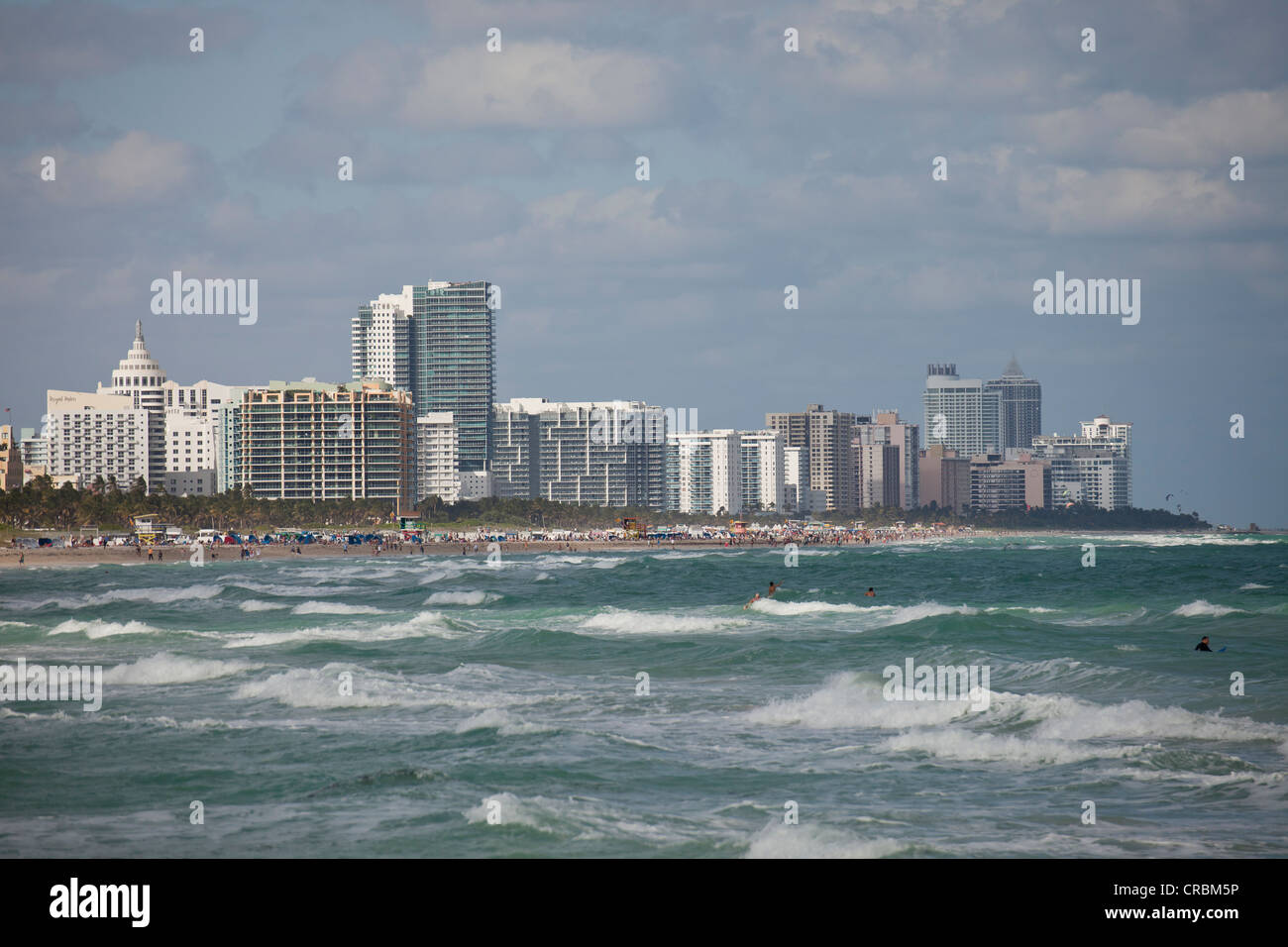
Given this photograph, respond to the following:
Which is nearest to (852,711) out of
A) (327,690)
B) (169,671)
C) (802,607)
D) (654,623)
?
(327,690)

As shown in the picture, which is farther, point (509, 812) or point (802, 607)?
point (802, 607)

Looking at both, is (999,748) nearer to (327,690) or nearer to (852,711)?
(852,711)

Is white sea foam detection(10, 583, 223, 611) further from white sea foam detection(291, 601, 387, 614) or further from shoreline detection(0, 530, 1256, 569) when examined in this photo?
shoreline detection(0, 530, 1256, 569)

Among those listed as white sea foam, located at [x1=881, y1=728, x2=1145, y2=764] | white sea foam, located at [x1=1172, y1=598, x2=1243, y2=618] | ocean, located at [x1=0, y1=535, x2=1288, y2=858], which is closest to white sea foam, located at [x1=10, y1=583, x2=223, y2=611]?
ocean, located at [x1=0, y1=535, x2=1288, y2=858]

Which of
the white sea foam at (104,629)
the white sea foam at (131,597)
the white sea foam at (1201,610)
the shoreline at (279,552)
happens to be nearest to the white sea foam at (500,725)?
the white sea foam at (104,629)
